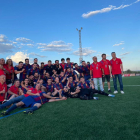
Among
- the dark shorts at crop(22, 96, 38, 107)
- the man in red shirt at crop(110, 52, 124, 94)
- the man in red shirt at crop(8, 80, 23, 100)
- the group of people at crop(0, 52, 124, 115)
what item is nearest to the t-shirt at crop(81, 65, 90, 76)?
the group of people at crop(0, 52, 124, 115)

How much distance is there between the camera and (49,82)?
6109mm

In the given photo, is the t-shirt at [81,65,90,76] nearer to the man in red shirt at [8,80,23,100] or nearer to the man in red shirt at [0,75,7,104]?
the man in red shirt at [8,80,23,100]

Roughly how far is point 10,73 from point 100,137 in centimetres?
512

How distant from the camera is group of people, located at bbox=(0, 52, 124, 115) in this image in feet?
15.5

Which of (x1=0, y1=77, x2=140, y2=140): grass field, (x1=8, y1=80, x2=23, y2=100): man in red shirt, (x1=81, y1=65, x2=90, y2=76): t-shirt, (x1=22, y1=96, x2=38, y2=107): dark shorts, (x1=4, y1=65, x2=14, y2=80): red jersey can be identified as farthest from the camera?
(x1=81, y1=65, x2=90, y2=76): t-shirt

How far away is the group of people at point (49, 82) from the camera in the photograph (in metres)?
4.72

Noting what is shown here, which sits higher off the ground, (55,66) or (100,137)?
(55,66)

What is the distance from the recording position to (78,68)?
25.7 feet

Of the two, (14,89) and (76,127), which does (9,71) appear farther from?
(76,127)

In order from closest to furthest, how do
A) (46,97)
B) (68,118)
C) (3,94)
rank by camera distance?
(68,118), (3,94), (46,97)

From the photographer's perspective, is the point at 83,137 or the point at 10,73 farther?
the point at 10,73

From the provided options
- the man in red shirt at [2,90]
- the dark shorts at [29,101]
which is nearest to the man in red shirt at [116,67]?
the dark shorts at [29,101]

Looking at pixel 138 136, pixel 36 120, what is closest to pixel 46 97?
pixel 36 120

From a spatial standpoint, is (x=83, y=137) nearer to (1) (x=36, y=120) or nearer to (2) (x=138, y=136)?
(2) (x=138, y=136)
